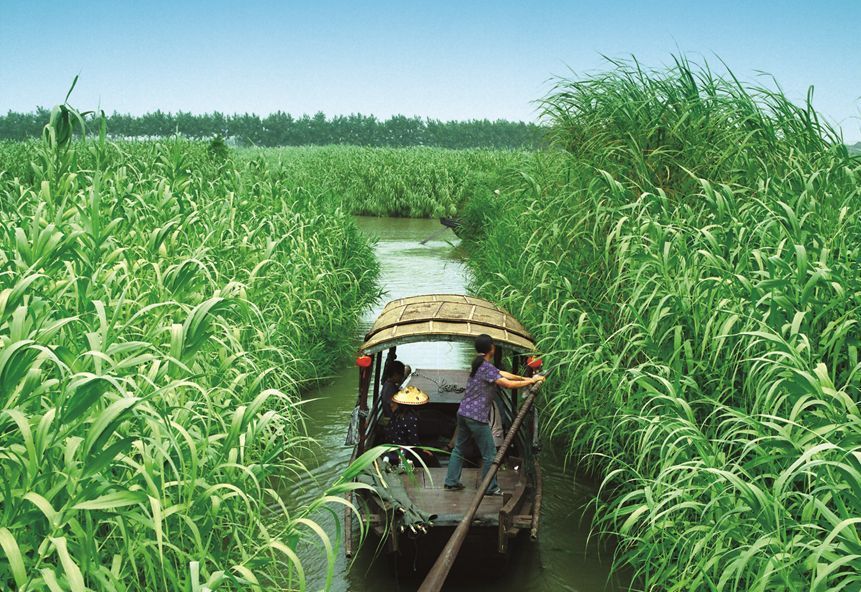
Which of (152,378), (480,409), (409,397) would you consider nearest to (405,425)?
(409,397)

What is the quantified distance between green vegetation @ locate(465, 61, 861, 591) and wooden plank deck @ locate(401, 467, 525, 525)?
2.39 ft

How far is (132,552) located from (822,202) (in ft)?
17.6

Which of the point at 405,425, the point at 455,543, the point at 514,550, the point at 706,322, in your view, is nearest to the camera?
the point at 455,543

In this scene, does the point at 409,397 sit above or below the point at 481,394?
below

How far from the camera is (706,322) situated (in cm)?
538

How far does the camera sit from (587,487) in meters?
7.24

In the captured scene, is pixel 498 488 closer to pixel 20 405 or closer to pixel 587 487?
pixel 587 487

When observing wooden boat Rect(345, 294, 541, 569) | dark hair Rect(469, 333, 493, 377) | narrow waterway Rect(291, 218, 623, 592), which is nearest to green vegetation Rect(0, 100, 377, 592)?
narrow waterway Rect(291, 218, 623, 592)

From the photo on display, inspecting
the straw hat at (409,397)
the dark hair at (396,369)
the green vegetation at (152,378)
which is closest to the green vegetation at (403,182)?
the green vegetation at (152,378)

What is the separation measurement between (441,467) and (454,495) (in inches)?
27.4

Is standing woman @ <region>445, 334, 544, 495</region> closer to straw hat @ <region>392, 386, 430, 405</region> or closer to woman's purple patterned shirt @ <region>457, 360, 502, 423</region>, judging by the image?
woman's purple patterned shirt @ <region>457, 360, 502, 423</region>

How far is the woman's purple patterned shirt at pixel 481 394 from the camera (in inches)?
231

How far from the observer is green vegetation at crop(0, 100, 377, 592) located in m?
2.96

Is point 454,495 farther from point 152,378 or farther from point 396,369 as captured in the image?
point 152,378
